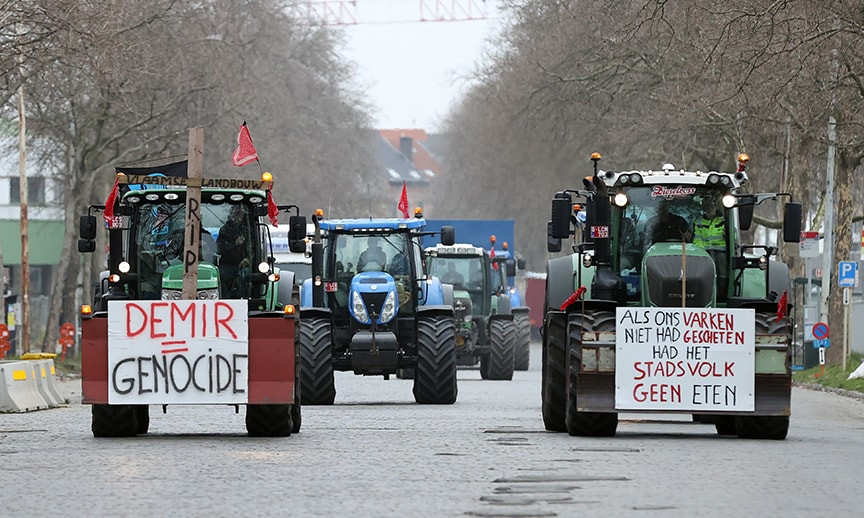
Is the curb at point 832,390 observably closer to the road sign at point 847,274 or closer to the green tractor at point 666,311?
the road sign at point 847,274

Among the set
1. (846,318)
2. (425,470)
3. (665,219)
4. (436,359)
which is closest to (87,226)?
(665,219)

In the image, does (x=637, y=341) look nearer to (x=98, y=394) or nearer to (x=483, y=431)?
(x=483, y=431)

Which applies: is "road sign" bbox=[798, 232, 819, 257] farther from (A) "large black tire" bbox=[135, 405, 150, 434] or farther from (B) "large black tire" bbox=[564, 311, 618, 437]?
(A) "large black tire" bbox=[135, 405, 150, 434]

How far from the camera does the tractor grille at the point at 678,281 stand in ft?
64.9

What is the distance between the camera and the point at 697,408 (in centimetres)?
1933

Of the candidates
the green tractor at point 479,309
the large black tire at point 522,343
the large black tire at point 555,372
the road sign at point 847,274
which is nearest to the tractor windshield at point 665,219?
the large black tire at point 555,372

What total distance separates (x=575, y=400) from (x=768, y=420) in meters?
1.95

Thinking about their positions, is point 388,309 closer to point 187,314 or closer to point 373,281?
point 373,281

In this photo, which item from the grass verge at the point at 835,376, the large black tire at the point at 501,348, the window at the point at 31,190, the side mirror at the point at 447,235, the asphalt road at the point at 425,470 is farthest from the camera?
the window at the point at 31,190

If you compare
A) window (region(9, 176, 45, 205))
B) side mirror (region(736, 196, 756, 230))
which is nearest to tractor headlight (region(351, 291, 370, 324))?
side mirror (region(736, 196, 756, 230))

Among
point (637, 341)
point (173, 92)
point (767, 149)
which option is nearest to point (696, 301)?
point (637, 341)

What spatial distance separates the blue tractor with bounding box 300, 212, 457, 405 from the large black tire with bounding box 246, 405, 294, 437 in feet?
23.4

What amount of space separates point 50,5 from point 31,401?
6663 mm

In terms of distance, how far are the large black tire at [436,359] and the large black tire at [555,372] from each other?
7052 millimetres
